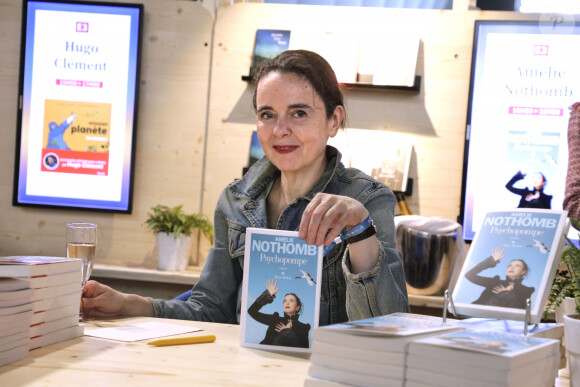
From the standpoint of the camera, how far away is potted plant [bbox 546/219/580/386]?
1.15 meters

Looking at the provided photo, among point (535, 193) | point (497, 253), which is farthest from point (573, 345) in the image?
point (535, 193)

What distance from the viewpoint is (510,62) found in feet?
11.8

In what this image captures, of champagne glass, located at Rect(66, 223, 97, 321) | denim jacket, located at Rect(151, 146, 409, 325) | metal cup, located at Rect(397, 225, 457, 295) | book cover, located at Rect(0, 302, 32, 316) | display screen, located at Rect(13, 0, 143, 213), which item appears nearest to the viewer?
book cover, located at Rect(0, 302, 32, 316)

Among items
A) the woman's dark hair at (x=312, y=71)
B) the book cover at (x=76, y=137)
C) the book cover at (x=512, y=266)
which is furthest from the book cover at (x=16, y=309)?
the book cover at (x=76, y=137)

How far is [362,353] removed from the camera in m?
1.02

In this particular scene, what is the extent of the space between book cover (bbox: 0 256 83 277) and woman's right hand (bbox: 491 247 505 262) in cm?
85

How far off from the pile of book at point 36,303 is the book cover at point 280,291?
37 centimetres

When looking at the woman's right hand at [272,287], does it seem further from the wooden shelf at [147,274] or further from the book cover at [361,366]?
the wooden shelf at [147,274]

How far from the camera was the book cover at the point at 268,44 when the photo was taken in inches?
147

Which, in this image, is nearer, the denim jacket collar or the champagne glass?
the champagne glass

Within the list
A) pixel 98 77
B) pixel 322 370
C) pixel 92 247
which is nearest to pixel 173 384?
pixel 322 370

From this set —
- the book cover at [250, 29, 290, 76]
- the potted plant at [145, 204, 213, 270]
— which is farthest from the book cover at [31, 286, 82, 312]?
the book cover at [250, 29, 290, 76]

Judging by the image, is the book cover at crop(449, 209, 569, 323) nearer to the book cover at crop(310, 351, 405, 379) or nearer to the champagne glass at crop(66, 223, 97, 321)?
the book cover at crop(310, 351, 405, 379)

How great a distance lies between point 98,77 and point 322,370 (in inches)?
128
